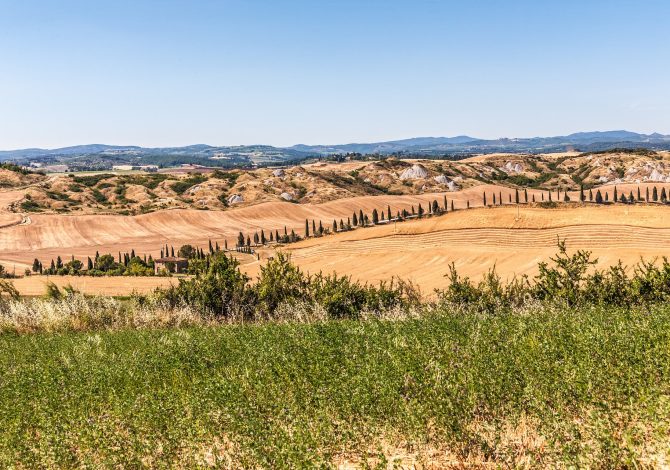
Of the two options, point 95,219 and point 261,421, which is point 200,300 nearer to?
point 261,421

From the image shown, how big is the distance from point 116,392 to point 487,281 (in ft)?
79.4

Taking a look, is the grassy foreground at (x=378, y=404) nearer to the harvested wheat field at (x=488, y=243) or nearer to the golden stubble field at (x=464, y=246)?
the golden stubble field at (x=464, y=246)

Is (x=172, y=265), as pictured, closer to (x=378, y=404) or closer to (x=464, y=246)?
(x=464, y=246)

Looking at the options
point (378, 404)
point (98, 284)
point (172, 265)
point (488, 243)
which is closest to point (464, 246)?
point (488, 243)

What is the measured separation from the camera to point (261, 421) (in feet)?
44.8

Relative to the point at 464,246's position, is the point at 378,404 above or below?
above

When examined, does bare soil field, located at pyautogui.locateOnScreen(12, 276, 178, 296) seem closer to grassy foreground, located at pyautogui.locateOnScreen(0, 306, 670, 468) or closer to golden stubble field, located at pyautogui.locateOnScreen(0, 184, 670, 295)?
golden stubble field, located at pyautogui.locateOnScreen(0, 184, 670, 295)

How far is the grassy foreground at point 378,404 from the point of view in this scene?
38.5 ft

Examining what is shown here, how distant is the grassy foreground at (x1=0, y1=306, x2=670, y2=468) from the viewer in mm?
11734

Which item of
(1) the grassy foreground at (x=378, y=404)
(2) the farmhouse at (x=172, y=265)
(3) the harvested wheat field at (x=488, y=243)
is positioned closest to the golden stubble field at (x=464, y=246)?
(3) the harvested wheat field at (x=488, y=243)

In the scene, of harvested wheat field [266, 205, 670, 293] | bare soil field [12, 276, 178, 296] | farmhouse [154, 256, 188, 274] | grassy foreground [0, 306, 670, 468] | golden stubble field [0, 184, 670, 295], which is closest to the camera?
grassy foreground [0, 306, 670, 468]

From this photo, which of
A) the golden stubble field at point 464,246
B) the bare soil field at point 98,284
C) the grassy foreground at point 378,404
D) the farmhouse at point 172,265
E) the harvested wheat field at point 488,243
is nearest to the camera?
the grassy foreground at point 378,404

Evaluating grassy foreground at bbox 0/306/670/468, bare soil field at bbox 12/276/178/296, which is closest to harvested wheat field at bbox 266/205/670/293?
bare soil field at bbox 12/276/178/296

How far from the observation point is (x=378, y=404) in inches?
558
